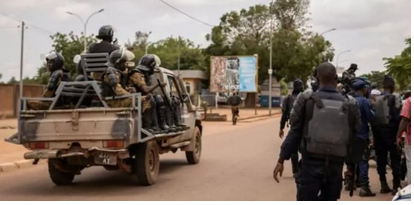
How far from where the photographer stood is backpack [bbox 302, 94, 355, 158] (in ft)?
17.6

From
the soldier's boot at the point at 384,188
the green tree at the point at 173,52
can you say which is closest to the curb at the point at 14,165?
the soldier's boot at the point at 384,188

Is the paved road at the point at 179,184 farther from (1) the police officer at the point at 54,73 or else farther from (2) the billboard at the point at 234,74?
(2) the billboard at the point at 234,74

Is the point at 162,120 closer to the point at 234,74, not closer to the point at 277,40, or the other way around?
the point at 234,74

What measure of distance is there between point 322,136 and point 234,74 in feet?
129

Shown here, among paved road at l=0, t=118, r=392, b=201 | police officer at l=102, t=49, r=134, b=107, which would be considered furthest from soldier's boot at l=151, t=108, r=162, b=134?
paved road at l=0, t=118, r=392, b=201

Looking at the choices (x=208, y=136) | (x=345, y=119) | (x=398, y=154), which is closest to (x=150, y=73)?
(x=398, y=154)

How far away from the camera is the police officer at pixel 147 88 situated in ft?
31.6

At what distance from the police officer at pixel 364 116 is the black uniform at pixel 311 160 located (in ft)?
9.71

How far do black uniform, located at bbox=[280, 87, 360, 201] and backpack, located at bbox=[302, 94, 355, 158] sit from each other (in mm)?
36

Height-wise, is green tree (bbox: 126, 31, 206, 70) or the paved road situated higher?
green tree (bbox: 126, 31, 206, 70)

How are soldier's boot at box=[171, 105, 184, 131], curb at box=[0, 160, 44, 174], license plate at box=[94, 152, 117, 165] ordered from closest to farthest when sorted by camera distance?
1. license plate at box=[94, 152, 117, 165]
2. soldier's boot at box=[171, 105, 184, 131]
3. curb at box=[0, 160, 44, 174]

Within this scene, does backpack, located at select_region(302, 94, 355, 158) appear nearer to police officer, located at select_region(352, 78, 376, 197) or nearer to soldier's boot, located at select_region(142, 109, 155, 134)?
police officer, located at select_region(352, 78, 376, 197)

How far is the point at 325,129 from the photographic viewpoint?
17.6ft
